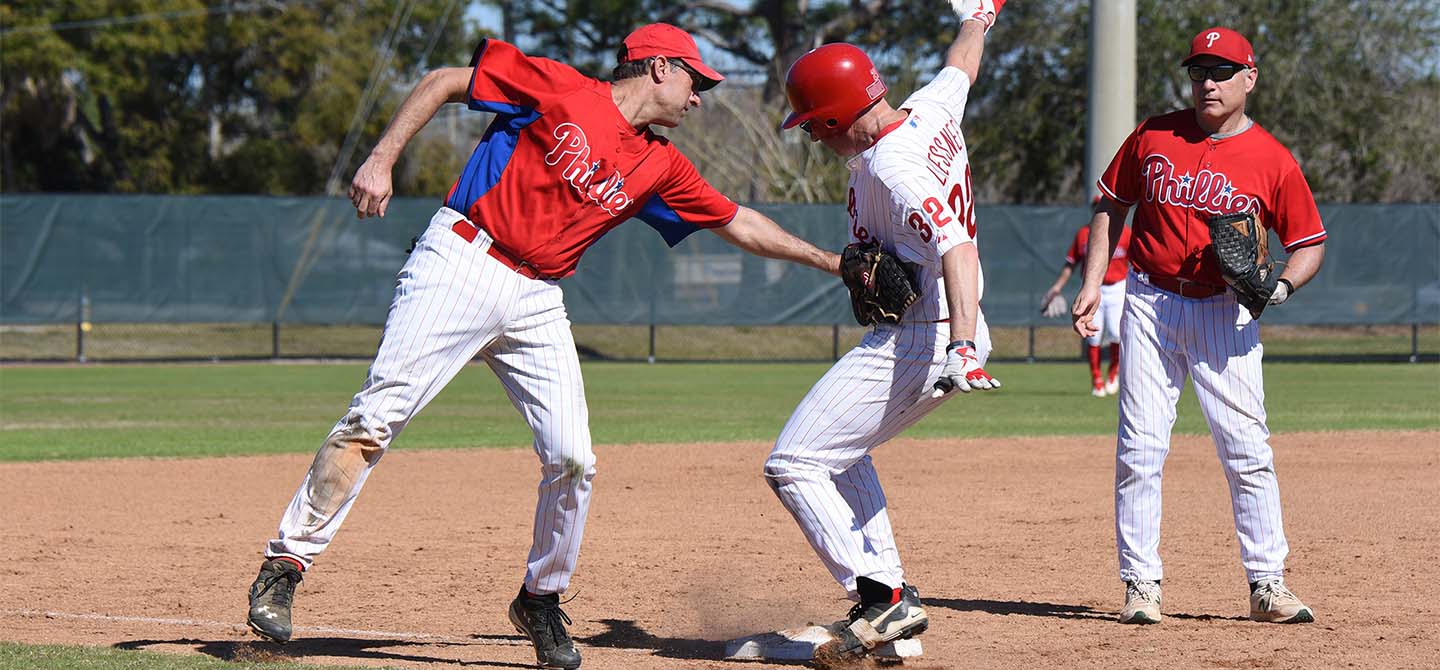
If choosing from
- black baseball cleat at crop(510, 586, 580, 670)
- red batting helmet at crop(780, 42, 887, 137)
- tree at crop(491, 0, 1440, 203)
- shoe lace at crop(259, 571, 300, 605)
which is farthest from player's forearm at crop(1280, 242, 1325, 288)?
tree at crop(491, 0, 1440, 203)

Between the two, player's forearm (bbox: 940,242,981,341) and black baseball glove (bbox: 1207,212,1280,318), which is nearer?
player's forearm (bbox: 940,242,981,341)

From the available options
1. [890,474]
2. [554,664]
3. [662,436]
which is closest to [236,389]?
[662,436]

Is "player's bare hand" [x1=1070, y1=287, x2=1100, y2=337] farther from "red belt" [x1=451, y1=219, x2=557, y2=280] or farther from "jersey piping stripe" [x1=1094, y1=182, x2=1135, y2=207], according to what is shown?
"red belt" [x1=451, y1=219, x2=557, y2=280]

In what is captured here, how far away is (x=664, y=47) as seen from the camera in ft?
16.0

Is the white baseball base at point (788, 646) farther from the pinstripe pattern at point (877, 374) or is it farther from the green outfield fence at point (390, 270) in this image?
the green outfield fence at point (390, 270)

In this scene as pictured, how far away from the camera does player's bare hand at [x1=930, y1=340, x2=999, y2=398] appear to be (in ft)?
14.0

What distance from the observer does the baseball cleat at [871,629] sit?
466 cm

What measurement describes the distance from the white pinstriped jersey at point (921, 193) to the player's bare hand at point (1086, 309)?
953 millimetres

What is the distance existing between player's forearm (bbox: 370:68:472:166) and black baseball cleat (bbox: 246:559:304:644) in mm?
1257

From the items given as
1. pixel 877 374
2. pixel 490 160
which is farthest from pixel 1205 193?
pixel 490 160

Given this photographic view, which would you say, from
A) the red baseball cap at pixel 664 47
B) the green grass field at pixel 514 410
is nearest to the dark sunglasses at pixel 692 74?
the red baseball cap at pixel 664 47

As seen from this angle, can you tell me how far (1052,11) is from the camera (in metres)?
29.1

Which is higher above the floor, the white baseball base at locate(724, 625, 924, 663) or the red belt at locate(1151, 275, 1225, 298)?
the red belt at locate(1151, 275, 1225, 298)

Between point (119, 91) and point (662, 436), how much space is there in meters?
27.1
